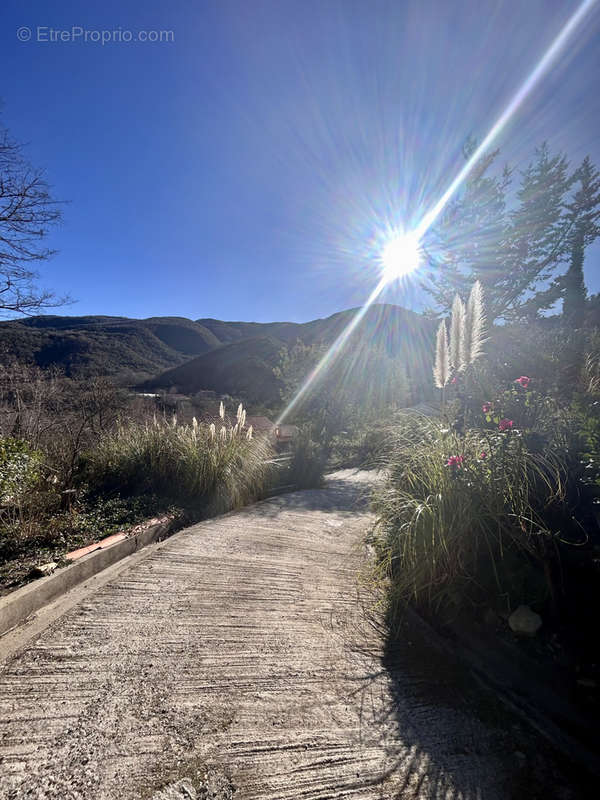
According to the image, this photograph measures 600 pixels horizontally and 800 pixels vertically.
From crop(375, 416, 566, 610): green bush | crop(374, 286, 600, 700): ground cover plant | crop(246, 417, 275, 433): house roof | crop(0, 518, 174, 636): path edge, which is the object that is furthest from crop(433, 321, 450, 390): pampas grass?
crop(246, 417, 275, 433): house roof

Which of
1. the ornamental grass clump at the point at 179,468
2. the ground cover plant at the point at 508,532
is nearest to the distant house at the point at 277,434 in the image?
the ornamental grass clump at the point at 179,468

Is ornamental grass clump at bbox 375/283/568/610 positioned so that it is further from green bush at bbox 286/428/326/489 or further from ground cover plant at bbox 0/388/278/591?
green bush at bbox 286/428/326/489

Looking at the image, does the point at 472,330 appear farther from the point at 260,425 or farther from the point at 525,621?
the point at 260,425

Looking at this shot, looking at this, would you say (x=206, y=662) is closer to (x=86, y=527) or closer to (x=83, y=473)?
(x=86, y=527)

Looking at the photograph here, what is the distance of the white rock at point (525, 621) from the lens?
1521 mm

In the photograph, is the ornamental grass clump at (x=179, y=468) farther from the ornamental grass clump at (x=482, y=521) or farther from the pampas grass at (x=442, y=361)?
the pampas grass at (x=442, y=361)

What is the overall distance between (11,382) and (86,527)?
466cm

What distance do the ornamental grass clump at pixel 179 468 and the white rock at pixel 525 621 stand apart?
3.16 m

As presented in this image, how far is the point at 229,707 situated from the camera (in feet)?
4.42

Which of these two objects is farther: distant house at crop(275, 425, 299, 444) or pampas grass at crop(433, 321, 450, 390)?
distant house at crop(275, 425, 299, 444)

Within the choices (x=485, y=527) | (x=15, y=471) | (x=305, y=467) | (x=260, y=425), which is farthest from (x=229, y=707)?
(x=260, y=425)

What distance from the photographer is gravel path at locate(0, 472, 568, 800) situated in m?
1.08

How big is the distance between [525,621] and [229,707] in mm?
1398

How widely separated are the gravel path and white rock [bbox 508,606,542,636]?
43 cm
